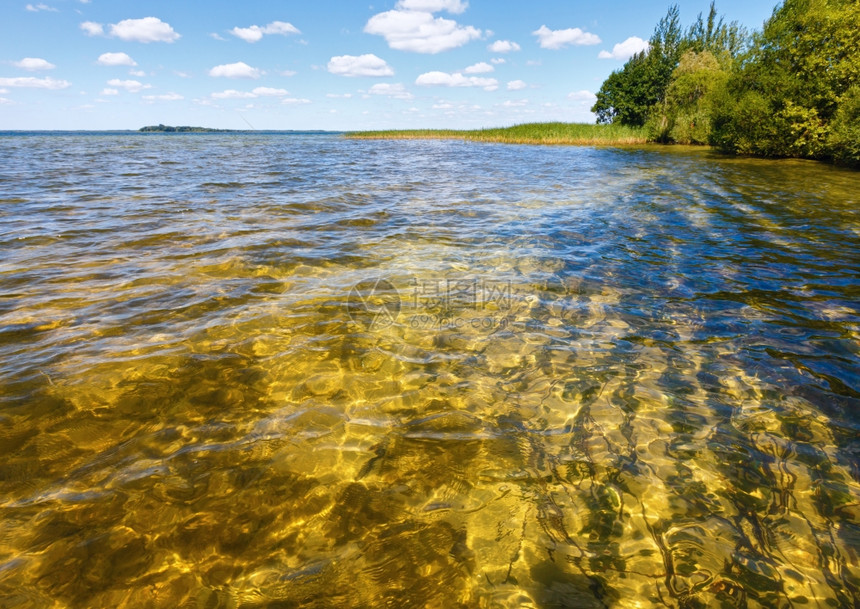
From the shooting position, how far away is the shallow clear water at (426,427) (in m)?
Result: 2.48

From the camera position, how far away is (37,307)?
18.7ft

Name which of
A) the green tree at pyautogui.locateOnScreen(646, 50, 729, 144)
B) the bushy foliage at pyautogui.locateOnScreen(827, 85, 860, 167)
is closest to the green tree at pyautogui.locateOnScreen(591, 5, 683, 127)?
the green tree at pyautogui.locateOnScreen(646, 50, 729, 144)

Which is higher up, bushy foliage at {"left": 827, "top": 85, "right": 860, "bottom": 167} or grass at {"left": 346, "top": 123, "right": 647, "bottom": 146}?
grass at {"left": 346, "top": 123, "right": 647, "bottom": 146}

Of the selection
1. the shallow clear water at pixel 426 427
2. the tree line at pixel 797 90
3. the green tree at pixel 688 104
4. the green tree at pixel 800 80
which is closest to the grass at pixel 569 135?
the green tree at pixel 688 104

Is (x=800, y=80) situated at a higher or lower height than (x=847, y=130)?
higher

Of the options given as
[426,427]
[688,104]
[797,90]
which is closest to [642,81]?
[688,104]

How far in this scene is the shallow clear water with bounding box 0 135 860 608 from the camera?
8.14ft

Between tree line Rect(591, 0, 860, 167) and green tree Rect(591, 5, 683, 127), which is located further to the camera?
green tree Rect(591, 5, 683, 127)

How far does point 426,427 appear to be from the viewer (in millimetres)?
3719

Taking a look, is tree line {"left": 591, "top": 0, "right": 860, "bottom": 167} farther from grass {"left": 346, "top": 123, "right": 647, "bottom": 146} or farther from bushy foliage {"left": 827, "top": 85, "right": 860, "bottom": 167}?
grass {"left": 346, "top": 123, "right": 647, "bottom": 146}

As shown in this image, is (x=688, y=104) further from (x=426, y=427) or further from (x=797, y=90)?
(x=426, y=427)

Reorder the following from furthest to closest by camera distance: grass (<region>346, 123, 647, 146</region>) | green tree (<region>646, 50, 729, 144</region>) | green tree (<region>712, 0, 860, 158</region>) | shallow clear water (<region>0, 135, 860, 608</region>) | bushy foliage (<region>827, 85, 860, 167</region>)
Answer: grass (<region>346, 123, 647, 146</region>), green tree (<region>646, 50, 729, 144</region>), green tree (<region>712, 0, 860, 158</region>), bushy foliage (<region>827, 85, 860, 167</region>), shallow clear water (<region>0, 135, 860, 608</region>)

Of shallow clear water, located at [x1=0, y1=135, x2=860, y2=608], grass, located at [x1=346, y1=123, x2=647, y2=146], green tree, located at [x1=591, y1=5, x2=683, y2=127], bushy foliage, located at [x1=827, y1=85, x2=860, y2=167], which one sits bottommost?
shallow clear water, located at [x1=0, y1=135, x2=860, y2=608]

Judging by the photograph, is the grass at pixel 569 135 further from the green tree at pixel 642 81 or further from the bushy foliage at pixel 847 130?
the bushy foliage at pixel 847 130
